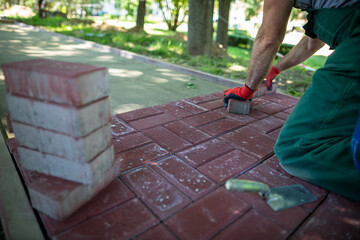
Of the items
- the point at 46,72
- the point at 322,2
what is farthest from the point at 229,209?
the point at 322,2

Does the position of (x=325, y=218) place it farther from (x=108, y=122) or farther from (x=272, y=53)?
(x=272, y=53)

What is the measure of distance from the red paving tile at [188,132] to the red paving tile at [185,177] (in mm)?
366

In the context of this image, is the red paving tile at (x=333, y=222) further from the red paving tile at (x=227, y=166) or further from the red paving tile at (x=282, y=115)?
the red paving tile at (x=282, y=115)

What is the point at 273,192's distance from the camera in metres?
1.41

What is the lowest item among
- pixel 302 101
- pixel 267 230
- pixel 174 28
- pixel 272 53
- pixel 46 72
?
pixel 267 230

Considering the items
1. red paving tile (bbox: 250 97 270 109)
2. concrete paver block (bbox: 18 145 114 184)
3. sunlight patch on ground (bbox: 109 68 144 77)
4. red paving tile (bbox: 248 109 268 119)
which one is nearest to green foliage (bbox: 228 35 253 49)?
sunlight patch on ground (bbox: 109 68 144 77)

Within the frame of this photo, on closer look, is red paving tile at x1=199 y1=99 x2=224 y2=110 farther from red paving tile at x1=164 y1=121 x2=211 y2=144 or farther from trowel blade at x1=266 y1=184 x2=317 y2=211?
trowel blade at x1=266 y1=184 x2=317 y2=211

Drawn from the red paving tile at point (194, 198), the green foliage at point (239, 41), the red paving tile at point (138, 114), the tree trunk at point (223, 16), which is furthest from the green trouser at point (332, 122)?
the green foliage at point (239, 41)

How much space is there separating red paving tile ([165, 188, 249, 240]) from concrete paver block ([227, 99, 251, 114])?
4.69 ft

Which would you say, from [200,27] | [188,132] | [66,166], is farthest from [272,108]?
[200,27]

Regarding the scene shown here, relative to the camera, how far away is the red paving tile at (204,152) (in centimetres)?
172

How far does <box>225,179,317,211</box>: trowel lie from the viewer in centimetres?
124

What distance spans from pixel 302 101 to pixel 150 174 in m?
1.20

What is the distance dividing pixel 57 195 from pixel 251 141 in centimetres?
158
